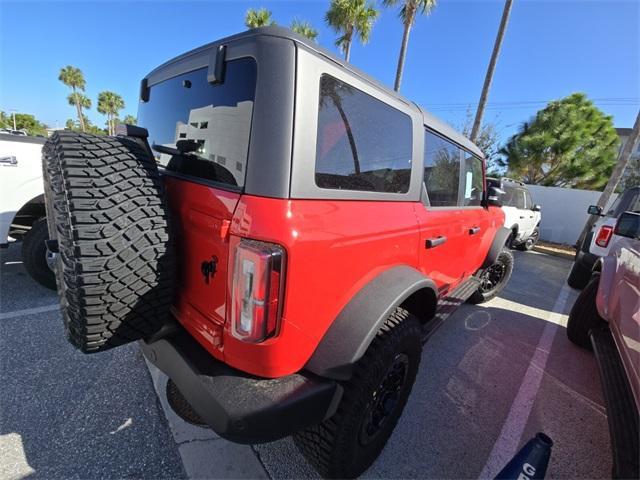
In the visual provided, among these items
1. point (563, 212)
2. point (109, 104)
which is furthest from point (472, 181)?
point (109, 104)

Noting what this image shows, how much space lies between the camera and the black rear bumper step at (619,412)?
1.36 metres

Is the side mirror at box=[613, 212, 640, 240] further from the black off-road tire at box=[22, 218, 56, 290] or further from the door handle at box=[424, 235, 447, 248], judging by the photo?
the black off-road tire at box=[22, 218, 56, 290]

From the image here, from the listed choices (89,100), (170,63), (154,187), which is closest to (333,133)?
(154,187)

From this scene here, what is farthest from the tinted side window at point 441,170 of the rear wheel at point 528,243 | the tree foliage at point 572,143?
the tree foliage at point 572,143

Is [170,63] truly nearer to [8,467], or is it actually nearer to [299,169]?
[299,169]

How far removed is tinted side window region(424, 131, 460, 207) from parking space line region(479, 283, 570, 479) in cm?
166

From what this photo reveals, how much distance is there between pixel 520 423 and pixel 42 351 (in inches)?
147

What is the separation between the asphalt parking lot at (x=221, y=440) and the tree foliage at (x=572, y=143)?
14.0 meters

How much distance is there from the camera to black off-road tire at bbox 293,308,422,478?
1.40 metres

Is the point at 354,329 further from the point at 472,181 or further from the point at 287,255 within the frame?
the point at 472,181

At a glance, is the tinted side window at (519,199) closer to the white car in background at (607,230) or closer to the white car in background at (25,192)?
the white car in background at (607,230)

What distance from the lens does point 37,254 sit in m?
3.08

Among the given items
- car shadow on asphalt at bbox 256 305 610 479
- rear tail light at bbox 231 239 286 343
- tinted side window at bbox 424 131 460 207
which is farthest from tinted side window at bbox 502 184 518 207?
rear tail light at bbox 231 239 286 343

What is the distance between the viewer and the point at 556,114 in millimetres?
13305
